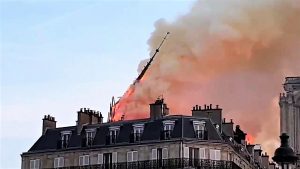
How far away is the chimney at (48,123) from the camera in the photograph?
5921cm

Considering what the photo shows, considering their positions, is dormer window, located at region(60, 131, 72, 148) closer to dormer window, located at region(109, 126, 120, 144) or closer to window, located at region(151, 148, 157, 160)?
dormer window, located at region(109, 126, 120, 144)

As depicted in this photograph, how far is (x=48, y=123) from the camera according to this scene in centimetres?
5956

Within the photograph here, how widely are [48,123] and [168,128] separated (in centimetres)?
1069

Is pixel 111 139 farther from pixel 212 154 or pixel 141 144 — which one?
pixel 212 154

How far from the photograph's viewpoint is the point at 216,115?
5747cm

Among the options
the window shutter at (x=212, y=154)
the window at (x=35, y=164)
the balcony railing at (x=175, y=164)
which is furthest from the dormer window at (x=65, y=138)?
the window shutter at (x=212, y=154)

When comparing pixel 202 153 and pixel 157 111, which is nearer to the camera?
pixel 202 153

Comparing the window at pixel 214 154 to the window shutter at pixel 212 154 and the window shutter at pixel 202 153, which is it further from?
A: the window shutter at pixel 202 153

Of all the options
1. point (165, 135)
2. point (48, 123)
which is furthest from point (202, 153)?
point (48, 123)

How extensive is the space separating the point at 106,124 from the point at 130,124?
2060 millimetres

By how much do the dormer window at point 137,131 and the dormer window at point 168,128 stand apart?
170 centimetres

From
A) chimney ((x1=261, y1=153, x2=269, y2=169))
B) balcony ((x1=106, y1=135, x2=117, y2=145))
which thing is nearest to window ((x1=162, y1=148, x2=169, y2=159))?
balcony ((x1=106, y1=135, x2=117, y2=145))

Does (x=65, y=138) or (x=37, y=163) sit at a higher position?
(x=65, y=138)

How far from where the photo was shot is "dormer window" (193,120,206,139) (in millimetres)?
52469
